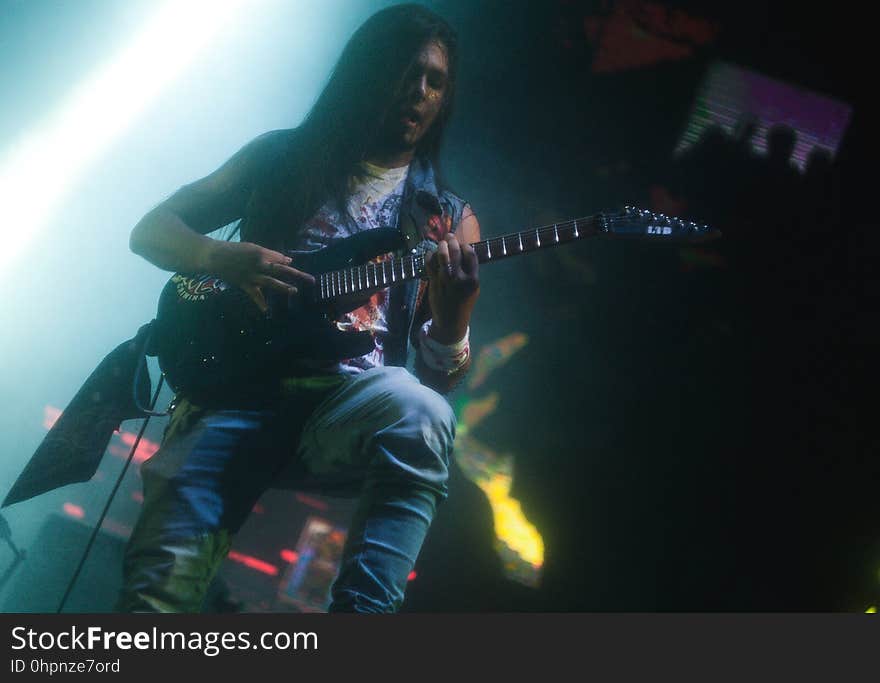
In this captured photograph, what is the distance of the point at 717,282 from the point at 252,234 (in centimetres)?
158

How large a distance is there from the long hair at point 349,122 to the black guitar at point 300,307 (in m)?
0.22

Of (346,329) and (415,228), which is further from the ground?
(415,228)

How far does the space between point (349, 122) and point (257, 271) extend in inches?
30.3

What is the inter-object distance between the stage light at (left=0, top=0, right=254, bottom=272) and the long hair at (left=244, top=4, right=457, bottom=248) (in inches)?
40.9

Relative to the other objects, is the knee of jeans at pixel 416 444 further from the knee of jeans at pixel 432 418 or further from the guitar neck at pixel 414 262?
the guitar neck at pixel 414 262

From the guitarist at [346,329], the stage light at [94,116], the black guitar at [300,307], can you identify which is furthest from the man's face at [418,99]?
the stage light at [94,116]

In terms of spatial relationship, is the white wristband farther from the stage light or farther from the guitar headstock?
the stage light

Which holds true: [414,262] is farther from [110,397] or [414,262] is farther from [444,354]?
[110,397]

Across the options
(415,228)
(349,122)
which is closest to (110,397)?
(415,228)

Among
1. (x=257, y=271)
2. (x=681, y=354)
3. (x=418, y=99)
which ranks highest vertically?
(x=418, y=99)

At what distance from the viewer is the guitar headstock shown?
1.39m

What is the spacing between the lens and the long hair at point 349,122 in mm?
1507

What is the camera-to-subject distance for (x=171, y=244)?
1.40 metres

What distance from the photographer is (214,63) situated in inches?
101
